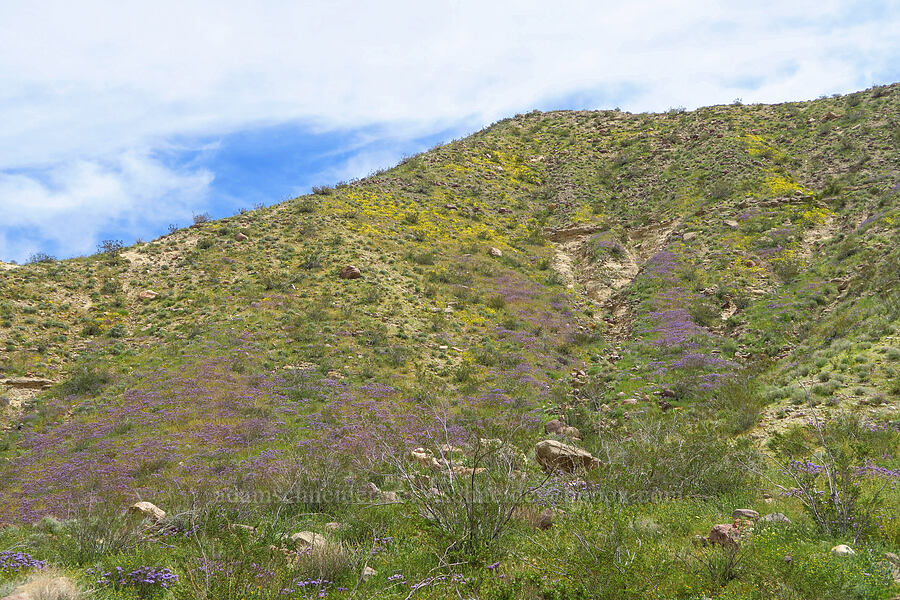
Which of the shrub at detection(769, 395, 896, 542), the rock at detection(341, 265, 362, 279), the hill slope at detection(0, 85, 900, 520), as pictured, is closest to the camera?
the shrub at detection(769, 395, 896, 542)

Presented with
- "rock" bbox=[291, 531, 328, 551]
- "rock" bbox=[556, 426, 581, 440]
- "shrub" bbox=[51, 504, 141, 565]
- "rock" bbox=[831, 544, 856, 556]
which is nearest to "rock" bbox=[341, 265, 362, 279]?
"rock" bbox=[556, 426, 581, 440]

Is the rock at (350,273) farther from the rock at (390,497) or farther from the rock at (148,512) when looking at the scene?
the rock at (390,497)

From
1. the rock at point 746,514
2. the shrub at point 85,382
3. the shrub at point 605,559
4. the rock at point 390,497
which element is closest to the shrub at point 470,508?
the shrub at point 605,559

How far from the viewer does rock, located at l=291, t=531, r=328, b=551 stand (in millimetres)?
5993

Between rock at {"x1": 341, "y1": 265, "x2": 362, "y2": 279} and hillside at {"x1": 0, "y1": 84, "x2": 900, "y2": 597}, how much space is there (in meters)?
0.77

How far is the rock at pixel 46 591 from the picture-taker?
419 cm

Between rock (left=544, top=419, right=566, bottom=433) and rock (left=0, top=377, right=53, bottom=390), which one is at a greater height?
rock (left=0, top=377, right=53, bottom=390)

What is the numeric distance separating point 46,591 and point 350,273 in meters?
21.2

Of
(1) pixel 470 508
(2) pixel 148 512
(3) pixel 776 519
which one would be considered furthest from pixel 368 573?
(3) pixel 776 519

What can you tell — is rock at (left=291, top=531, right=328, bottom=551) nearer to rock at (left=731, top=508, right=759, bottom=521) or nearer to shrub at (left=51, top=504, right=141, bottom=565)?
shrub at (left=51, top=504, right=141, bottom=565)

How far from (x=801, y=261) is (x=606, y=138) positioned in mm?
30903

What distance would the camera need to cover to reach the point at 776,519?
639cm

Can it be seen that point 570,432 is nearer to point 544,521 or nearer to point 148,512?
point 544,521

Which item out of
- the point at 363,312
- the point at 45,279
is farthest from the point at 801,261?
the point at 45,279
